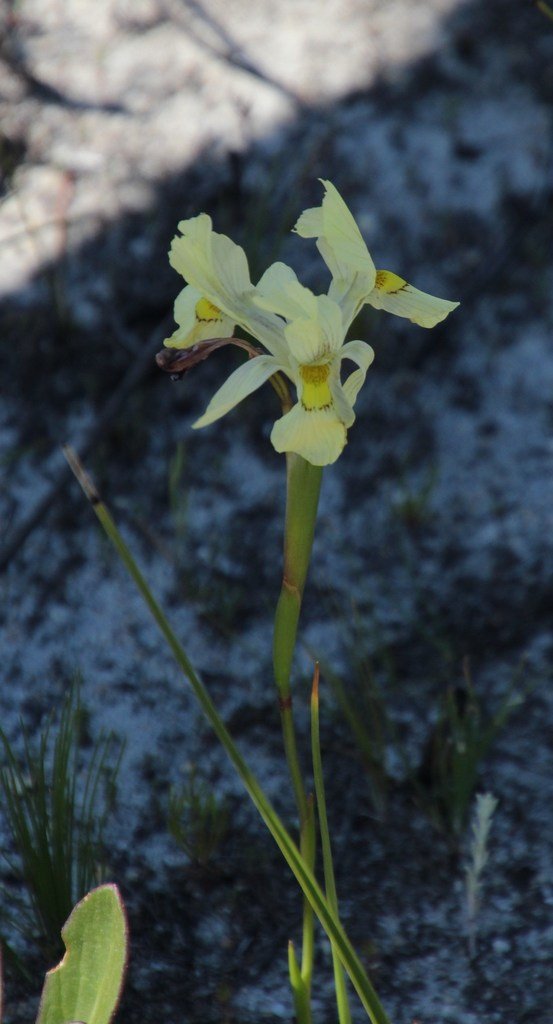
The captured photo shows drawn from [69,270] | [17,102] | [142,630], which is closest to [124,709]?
[142,630]

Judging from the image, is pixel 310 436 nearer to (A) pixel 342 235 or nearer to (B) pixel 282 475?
(A) pixel 342 235

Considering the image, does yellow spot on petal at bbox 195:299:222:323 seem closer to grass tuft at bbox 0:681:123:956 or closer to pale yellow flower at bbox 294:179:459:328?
pale yellow flower at bbox 294:179:459:328

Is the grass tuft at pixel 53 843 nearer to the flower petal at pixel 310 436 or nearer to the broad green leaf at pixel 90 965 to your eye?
the broad green leaf at pixel 90 965

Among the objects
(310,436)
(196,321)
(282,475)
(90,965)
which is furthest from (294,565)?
(282,475)

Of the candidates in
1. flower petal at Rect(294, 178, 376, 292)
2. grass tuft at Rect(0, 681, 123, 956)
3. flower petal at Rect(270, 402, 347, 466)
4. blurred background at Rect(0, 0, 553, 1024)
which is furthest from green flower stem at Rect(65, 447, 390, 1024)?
blurred background at Rect(0, 0, 553, 1024)

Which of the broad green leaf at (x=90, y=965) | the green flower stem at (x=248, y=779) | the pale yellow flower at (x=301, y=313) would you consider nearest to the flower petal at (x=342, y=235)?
the pale yellow flower at (x=301, y=313)

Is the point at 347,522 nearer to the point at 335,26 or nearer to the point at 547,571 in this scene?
the point at 547,571
